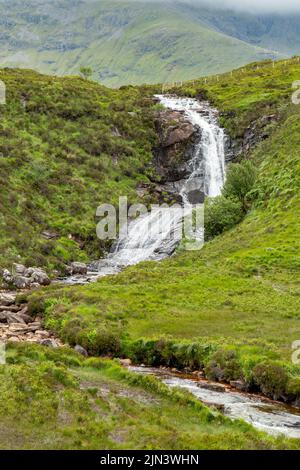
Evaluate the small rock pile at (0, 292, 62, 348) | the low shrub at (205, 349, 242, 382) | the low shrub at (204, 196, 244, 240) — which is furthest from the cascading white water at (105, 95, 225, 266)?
the low shrub at (205, 349, 242, 382)

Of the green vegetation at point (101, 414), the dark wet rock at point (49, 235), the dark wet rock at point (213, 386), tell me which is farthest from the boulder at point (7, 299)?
the dark wet rock at point (213, 386)

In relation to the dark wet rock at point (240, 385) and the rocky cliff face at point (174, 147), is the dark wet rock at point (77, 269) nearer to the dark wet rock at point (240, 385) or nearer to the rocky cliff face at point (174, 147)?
the rocky cliff face at point (174, 147)

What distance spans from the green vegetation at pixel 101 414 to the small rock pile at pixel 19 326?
24.7 feet

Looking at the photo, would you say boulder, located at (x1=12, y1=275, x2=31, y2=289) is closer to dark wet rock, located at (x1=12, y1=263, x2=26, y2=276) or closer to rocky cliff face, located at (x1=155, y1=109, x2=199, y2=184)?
dark wet rock, located at (x1=12, y1=263, x2=26, y2=276)

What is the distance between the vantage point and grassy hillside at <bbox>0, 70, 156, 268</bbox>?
72.0 m

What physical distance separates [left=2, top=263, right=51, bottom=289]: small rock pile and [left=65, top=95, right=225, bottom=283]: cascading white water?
3073mm

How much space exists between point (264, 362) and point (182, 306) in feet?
43.9

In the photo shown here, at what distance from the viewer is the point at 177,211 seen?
8375cm

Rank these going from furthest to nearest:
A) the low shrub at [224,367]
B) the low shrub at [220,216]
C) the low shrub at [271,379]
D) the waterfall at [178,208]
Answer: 1. the waterfall at [178,208]
2. the low shrub at [220,216]
3. the low shrub at [224,367]
4. the low shrub at [271,379]

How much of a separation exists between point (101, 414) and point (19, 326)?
1992 centimetres

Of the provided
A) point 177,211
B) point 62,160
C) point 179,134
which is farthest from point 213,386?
point 179,134

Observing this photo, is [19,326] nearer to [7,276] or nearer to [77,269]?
[7,276]

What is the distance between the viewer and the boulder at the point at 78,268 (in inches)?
2648
